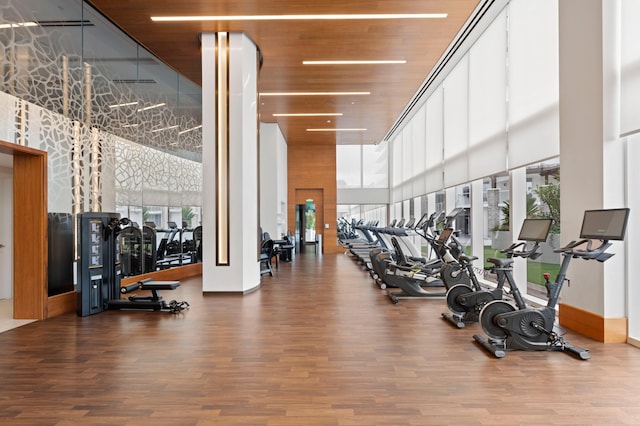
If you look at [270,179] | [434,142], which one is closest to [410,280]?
[434,142]

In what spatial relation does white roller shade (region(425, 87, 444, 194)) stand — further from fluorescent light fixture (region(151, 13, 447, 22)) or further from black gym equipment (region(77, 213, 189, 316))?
black gym equipment (region(77, 213, 189, 316))

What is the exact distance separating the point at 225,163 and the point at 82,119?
225 centimetres

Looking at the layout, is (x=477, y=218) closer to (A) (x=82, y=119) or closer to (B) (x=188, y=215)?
(B) (x=188, y=215)

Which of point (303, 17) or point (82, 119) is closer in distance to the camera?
point (303, 17)

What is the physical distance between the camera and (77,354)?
410 cm

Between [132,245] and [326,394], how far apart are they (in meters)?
6.43

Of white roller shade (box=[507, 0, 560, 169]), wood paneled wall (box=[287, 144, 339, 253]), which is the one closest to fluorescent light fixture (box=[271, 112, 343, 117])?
wood paneled wall (box=[287, 144, 339, 253])

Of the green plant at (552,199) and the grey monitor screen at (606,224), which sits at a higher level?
the green plant at (552,199)

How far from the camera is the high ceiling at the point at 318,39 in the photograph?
6129 mm

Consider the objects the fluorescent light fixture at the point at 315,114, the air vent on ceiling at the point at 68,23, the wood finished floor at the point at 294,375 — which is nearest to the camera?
the wood finished floor at the point at 294,375

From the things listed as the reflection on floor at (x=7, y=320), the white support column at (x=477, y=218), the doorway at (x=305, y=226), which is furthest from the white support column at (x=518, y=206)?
the doorway at (x=305, y=226)

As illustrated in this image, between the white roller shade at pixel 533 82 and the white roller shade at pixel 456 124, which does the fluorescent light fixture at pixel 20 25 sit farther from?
the white roller shade at pixel 456 124

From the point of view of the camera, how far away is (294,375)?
11.4 feet

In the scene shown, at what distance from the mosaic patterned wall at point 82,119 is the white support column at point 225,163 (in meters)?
1.69
